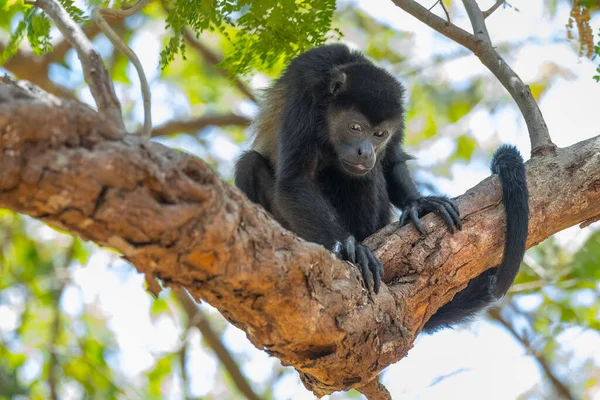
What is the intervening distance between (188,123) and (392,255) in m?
5.41

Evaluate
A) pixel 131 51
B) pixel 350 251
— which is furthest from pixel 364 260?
pixel 131 51

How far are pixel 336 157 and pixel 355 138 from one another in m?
0.24

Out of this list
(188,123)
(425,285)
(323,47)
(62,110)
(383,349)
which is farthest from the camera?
(188,123)

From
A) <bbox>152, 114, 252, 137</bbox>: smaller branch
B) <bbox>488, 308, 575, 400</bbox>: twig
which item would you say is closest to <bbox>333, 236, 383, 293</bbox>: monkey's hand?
<bbox>488, 308, 575, 400</bbox>: twig

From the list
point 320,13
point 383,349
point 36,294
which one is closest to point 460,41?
point 320,13

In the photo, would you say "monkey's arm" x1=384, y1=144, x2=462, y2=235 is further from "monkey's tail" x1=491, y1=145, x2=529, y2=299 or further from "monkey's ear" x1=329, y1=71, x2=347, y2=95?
"monkey's ear" x1=329, y1=71, x2=347, y2=95

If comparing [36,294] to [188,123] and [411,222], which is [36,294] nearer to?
[188,123]

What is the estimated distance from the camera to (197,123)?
891cm

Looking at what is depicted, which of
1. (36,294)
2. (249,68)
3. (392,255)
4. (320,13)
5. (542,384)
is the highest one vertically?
(320,13)

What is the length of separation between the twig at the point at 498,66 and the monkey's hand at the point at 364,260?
147cm

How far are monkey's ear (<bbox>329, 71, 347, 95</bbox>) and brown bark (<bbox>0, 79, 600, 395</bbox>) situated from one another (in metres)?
1.61

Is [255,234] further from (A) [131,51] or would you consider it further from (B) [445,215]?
(B) [445,215]

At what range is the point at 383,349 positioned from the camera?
11.5 feet

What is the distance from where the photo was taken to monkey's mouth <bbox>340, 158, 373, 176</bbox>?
5.13 m
